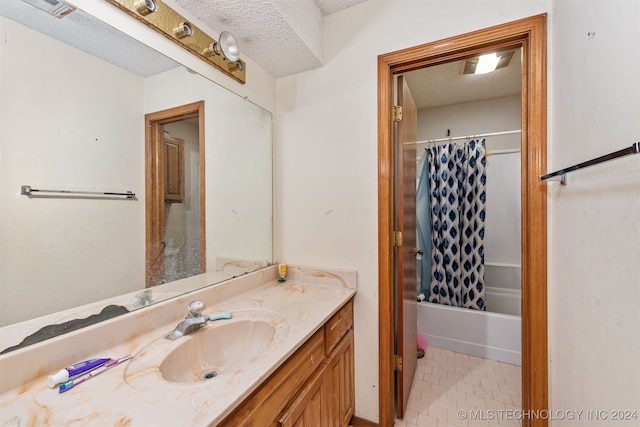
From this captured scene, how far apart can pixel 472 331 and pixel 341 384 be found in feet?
4.78

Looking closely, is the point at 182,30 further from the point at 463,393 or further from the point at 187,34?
the point at 463,393

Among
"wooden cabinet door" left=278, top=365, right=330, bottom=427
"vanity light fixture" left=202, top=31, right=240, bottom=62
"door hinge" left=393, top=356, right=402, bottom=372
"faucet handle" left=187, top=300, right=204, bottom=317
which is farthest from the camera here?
"door hinge" left=393, top=356, right=402, bottom=372

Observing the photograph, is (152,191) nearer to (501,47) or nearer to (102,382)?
(102,382)

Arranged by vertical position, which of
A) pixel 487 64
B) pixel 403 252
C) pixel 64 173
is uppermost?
pixel 487 64

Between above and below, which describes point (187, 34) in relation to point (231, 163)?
above

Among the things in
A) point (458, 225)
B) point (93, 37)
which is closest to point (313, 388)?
point (93, 37)

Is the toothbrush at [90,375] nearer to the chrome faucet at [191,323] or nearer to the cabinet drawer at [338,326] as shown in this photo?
the chrome faucet at [191,323]

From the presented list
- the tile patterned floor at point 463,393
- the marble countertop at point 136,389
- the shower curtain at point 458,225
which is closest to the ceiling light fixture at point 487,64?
the shower curtain at point 458,225

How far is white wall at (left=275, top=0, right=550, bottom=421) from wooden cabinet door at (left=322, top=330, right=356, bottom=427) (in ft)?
0.23

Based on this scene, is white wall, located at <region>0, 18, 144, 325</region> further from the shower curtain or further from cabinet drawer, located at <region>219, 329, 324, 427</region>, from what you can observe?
the shower curtain

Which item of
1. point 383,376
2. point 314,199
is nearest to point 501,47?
point 314,199

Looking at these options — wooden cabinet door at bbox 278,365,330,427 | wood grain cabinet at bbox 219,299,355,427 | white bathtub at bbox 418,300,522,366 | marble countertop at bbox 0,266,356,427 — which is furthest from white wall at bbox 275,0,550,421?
white bathtub at bbox 418,300,522,366

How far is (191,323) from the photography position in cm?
93

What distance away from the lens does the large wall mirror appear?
0.69 meters
